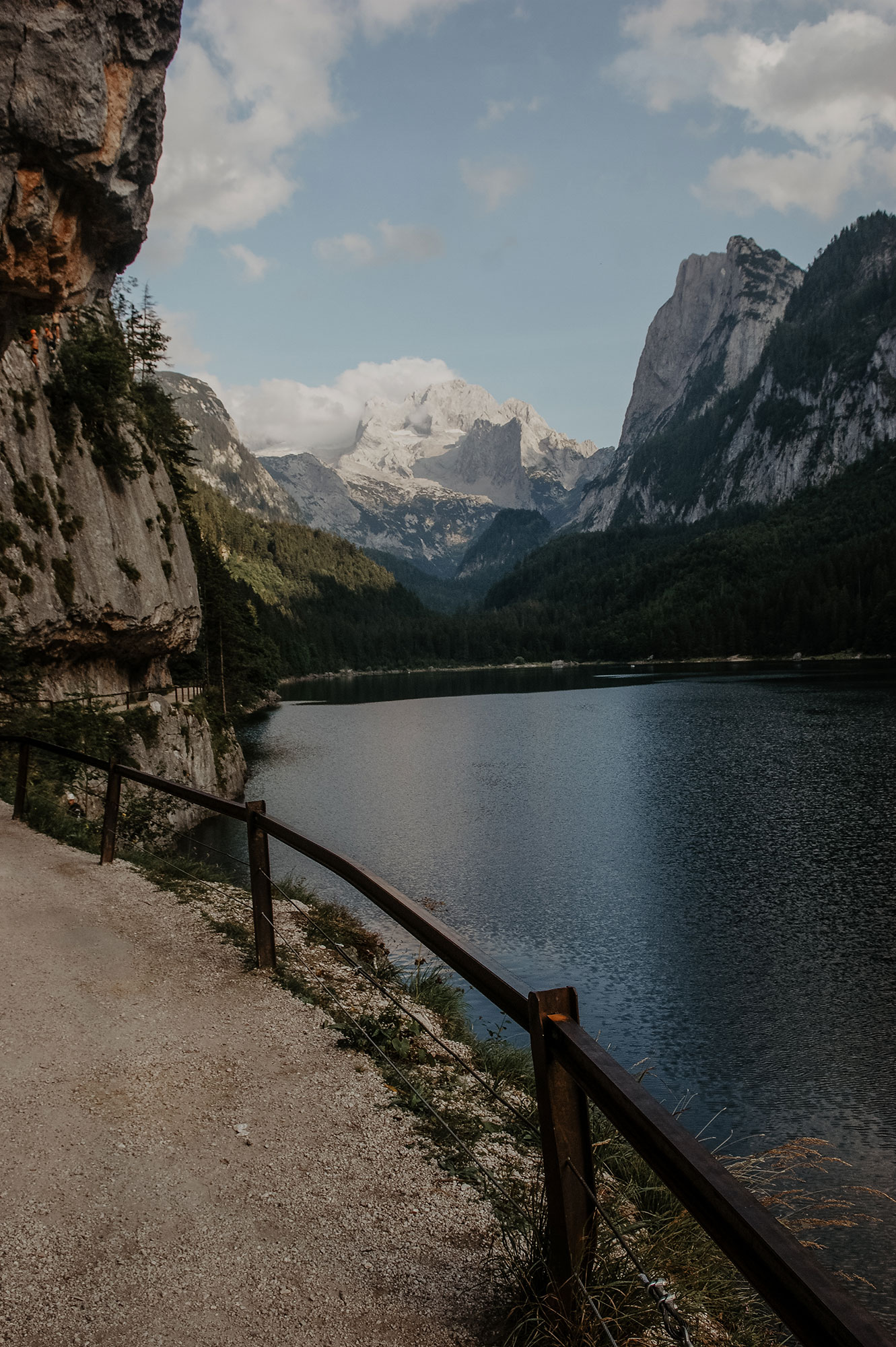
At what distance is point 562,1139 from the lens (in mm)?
3654

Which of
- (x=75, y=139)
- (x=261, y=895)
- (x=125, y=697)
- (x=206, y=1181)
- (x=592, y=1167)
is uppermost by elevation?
(x=75, y=139)

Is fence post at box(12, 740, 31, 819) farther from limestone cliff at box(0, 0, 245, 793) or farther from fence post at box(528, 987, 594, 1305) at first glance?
fence post at box(528, 987, 594, 1305)

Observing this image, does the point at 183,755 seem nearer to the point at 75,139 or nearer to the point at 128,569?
the point at 128,569

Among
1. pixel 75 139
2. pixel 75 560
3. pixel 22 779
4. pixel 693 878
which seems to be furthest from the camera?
pixel 75 560

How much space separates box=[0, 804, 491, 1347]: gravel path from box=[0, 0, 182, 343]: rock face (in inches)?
509

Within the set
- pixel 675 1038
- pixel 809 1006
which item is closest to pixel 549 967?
pixel 675 1038

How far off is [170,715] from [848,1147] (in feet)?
90.8

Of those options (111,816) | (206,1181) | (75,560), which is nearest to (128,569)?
(75,560)

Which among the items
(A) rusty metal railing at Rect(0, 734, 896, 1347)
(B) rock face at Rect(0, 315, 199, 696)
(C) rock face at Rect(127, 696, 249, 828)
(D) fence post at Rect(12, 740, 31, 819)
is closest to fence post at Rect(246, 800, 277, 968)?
(A) rusty metal railing at Rect(0, 734, 896, 1347)

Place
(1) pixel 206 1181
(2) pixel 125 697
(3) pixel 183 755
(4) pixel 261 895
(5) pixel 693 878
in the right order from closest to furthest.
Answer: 1. (1) pixel 206 1181
2. (4) pixel 261 895
3. (5) pixel 693 878
4. (2) pixel 125 697
5. (3) pixel 183 755

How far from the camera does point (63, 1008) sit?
7.63 meters

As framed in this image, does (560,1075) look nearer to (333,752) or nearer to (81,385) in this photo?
(81,385)

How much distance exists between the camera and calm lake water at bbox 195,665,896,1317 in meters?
13.2

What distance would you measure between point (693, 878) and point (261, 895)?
61.7ft
